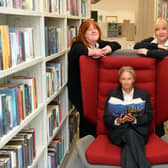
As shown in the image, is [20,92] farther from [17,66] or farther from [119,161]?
[119,161]

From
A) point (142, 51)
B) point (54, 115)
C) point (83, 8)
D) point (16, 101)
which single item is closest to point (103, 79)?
point (142, 51)

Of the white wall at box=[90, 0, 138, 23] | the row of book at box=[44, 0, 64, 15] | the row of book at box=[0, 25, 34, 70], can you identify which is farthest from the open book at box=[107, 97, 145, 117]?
the white wall at box=[90, 0, 138, 23]

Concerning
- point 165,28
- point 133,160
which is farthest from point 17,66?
point 165,28

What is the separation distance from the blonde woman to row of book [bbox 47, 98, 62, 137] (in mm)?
879

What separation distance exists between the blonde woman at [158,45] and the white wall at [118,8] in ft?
13.5

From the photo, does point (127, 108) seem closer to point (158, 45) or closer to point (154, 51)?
point (154, 51)

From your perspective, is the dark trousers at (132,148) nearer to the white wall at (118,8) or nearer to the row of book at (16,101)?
the row of book at (16,101)

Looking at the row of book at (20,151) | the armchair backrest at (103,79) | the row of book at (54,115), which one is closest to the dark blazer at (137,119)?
the armchair backrest at (103,79)

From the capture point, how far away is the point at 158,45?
2.65m

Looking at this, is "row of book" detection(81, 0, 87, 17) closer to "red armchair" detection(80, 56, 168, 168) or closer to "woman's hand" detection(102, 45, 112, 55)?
"woman's hand" detection(102, 45, 112, 55)

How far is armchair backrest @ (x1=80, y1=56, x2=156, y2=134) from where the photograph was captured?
98.9 inches

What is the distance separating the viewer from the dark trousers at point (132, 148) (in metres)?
2.04

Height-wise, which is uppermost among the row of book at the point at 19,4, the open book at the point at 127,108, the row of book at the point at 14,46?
the row of book at the point at 19,4

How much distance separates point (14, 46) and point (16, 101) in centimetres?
32
